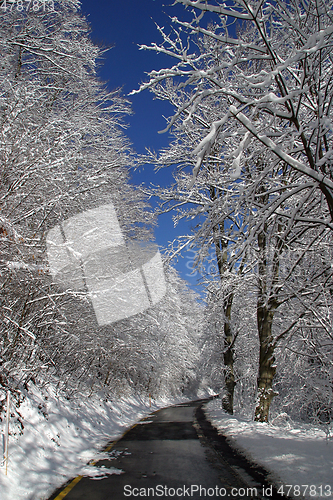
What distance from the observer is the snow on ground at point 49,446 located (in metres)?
4.53

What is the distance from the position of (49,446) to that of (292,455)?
4.40 metres

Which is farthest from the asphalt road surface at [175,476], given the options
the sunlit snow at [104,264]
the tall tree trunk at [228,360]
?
the tall tree trunk at [228,360]

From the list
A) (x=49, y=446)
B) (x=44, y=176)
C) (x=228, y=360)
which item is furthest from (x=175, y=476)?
(x=228, y=360)

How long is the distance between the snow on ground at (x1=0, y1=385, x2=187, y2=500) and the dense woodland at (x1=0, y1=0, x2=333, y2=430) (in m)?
0.61

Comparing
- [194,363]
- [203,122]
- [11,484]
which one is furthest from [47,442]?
[194,363]

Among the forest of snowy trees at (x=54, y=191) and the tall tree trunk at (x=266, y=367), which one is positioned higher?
the forest of snowy trees at (x=54, y=191)

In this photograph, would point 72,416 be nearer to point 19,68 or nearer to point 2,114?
point 2,114

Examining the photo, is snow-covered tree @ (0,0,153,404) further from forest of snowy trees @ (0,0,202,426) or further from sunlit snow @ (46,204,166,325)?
sunlit snow @ (46,204,166,325)

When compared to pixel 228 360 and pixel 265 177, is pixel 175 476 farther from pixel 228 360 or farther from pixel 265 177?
pixel 228 360

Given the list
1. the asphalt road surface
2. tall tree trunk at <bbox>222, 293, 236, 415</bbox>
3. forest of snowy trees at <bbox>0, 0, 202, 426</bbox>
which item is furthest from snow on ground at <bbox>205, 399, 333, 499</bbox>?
tall tree trunk at <bbox>222, 293, 236, 415</bbox>

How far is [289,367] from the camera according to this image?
1086 cm

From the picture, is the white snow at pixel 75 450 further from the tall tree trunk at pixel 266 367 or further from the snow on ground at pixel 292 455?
the tall tree trunk at pixel 266 367

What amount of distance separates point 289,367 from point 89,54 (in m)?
12.2

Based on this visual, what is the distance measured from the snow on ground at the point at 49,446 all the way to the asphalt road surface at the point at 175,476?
0.33 m
